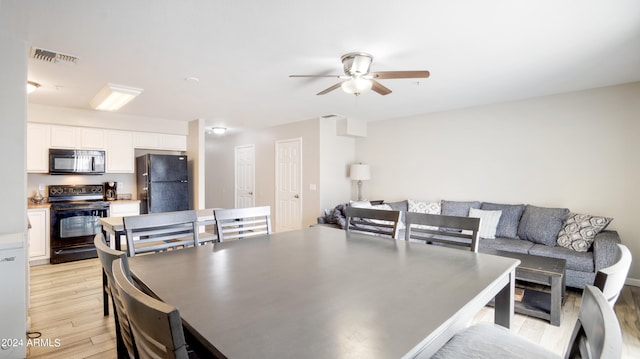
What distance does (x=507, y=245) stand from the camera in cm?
372

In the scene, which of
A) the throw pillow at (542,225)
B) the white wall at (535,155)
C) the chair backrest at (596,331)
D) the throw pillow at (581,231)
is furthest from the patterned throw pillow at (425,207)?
the chair backrest at (596,331)

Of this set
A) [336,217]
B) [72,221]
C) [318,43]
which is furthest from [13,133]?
[336,217]

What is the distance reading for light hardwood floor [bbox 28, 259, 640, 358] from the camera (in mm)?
2273

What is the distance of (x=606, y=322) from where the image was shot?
0.71 m

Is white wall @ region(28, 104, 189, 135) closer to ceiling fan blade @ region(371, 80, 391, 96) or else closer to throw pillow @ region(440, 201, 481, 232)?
ceiling fan blade @ region(371, 80, 391, 96)

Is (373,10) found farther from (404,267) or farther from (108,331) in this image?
(108,331)

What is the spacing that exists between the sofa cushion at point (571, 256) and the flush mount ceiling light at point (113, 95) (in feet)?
16.6

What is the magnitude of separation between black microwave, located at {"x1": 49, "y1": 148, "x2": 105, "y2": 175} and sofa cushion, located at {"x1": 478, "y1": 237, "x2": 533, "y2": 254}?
5.74 meters

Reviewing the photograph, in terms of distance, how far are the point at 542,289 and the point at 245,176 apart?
233 inches

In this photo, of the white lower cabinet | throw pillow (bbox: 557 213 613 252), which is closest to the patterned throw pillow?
throw pillow (bbox: 557 213 613 252)

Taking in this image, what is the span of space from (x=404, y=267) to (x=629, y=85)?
414cm

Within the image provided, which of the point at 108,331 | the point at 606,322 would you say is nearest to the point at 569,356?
the point at 606,322

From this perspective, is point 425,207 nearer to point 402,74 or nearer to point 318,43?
point 402,74

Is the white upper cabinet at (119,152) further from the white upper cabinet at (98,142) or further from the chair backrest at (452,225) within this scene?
the chair backrest at (452,225)
